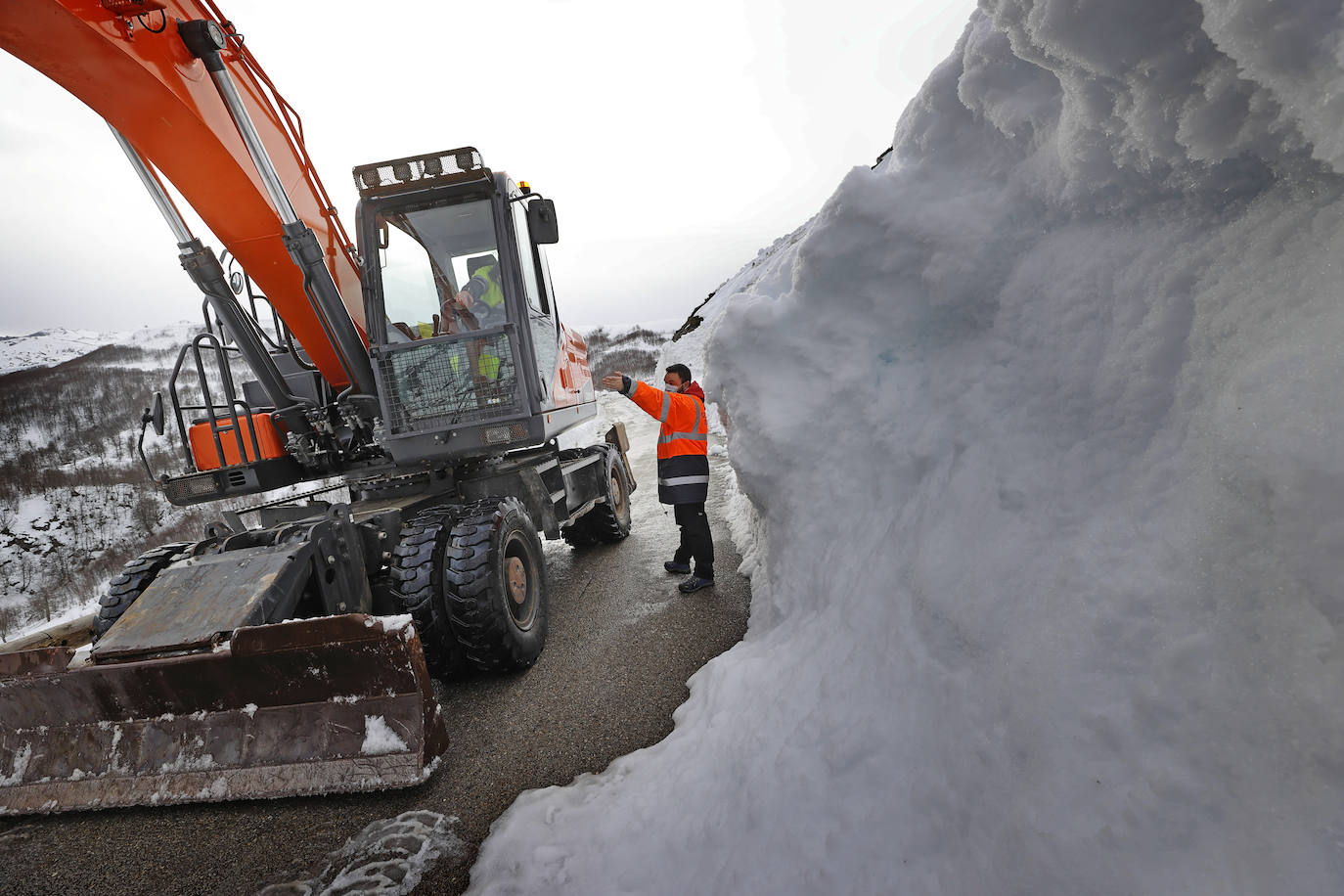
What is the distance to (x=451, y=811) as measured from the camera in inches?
105

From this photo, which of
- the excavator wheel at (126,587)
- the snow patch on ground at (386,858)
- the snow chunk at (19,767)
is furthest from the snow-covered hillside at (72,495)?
the snow patch on ground at (386,858)

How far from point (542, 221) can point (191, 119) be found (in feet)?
7.18

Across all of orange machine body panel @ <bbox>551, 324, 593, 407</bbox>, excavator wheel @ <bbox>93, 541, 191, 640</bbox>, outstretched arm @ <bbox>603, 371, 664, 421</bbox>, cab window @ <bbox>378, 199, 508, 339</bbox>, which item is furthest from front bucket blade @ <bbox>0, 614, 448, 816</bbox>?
orange machine body panel @ <bbox>551, 324, 593, 407</bbox>

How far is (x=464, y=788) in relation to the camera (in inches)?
111

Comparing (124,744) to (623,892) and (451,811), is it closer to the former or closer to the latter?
(451,811)

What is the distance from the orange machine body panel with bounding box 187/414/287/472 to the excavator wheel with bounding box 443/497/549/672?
195 centimetres

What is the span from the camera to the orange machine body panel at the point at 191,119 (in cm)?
331

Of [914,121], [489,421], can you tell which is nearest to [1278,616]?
[914,121]

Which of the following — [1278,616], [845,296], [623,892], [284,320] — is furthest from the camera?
[284,320]

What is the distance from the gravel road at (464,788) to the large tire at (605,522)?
2226mm

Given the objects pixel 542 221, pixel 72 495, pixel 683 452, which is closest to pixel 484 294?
pixel 542 221

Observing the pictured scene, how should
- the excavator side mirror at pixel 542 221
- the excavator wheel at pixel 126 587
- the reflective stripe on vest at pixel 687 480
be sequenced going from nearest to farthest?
1. the excavator wheel at pixel 126 587
2. the reflective stripe on vest at pixel 687 480
3. the excavator side mirror at pixel 542 221

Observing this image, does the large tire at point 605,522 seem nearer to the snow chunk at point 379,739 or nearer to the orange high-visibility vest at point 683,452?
the orange high-visibility vest at point 683,452

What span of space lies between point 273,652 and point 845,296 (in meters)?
3.11
